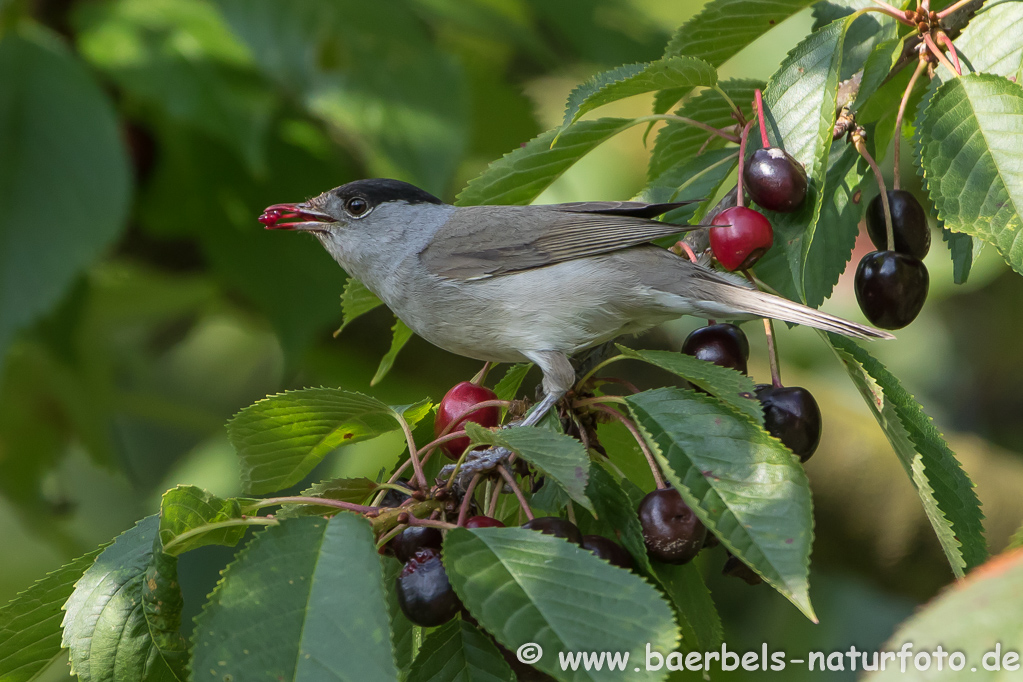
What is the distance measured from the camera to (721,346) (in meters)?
2.27

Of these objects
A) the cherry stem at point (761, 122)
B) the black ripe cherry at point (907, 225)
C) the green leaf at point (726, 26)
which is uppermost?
the green leaf at point (726, 26)

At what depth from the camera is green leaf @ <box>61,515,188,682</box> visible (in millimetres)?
1799

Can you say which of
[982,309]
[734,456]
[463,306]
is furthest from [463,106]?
[982,309]

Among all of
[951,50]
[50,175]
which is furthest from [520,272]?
[50,175]

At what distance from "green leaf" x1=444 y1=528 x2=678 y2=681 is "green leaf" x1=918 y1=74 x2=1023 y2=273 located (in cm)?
109

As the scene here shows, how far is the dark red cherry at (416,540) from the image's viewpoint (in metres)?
1.89

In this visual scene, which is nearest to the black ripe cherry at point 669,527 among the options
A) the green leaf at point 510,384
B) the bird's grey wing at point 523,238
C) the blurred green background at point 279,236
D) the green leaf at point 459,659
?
the green leaf at point 459,659

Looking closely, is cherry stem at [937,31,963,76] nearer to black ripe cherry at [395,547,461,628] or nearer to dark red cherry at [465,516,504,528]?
dark red cherry at [465,516,504,528]

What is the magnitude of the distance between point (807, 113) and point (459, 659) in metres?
1.47

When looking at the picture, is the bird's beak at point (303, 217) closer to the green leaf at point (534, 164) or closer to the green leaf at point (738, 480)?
the green leaf at point (534, 164)

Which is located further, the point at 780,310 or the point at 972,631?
the point at 780,310

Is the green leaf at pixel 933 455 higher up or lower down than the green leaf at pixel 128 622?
higher up

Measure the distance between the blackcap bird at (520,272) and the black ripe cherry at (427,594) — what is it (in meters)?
0.63

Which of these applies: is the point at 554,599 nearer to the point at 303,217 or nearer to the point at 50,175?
the point at 303,217
